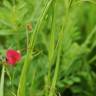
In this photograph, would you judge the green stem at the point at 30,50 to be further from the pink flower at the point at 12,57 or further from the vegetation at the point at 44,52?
the vegetation at the point at 44,52

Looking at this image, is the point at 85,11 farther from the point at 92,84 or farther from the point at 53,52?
the point at 53,52

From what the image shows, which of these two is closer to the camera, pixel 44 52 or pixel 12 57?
pixel 12 57

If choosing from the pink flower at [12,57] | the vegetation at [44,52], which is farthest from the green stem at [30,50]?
the vegetation at [44,52]

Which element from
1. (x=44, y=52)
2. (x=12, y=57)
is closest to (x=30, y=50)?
(x=12, y=57)

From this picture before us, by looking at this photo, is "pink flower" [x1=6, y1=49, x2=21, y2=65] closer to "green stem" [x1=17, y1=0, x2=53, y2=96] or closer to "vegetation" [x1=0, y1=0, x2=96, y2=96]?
"green stem" [x1=17, y1=0, x2=53, y2=96]

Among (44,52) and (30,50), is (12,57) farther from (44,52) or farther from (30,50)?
(44,52)

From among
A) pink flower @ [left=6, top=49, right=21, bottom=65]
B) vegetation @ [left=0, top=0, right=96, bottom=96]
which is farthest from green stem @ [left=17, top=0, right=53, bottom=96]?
vegetation @ [left=0, top=0, right=96, bottom=96]

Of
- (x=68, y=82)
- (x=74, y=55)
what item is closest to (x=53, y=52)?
(x=68, y=82)

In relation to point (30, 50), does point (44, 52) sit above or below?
below

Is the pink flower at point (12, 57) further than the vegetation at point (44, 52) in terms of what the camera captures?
No

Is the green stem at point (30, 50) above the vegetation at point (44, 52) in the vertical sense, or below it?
above

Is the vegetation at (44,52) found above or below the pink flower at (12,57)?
below
